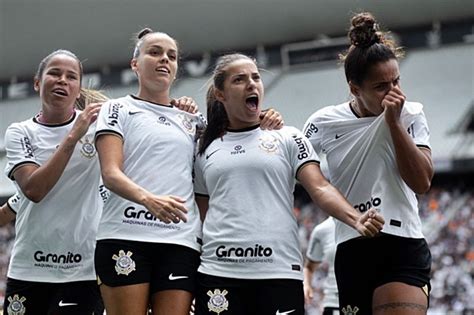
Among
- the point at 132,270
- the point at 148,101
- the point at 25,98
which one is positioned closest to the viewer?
the point at 132,270

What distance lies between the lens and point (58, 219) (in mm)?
4852

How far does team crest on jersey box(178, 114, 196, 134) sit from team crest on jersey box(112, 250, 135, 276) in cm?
83

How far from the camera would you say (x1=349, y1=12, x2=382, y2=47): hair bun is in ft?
14.0

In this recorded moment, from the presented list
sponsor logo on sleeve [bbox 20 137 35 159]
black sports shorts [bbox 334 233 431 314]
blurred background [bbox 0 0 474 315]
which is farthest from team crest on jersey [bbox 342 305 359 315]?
blurred background [bbox 0 0 474 315]

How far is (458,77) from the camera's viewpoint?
2523 centimetres

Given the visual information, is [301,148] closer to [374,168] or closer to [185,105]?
[374,168]

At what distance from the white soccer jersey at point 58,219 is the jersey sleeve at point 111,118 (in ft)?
1.88

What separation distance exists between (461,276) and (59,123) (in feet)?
Answer: 49.8

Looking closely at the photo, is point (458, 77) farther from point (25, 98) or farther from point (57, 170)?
point (57, 170)

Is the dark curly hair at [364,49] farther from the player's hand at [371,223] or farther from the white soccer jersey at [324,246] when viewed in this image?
the white soccer jersey at [324,246]

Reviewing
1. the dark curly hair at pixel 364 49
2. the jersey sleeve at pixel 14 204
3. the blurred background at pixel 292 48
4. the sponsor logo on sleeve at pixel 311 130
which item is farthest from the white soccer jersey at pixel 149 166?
the blurred background at pixel 292 48

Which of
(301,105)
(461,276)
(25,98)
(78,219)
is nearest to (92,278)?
(78,219)

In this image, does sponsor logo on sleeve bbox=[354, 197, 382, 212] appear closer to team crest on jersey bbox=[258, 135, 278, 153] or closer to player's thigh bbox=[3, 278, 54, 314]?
team crest on jersey bbox=[258, 135, 278, 153]

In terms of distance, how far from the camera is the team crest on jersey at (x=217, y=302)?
4.05 metres
